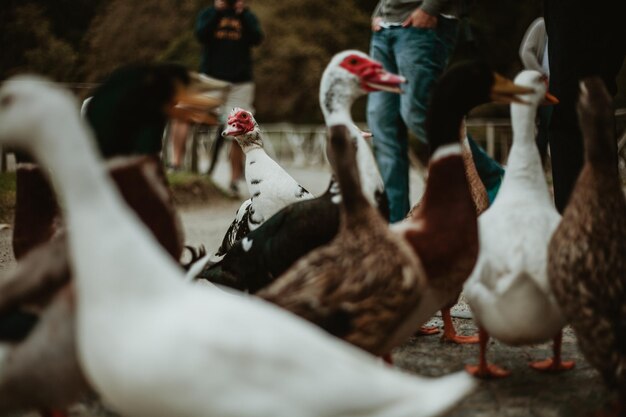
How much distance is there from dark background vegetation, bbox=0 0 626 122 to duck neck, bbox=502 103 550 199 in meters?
2.49

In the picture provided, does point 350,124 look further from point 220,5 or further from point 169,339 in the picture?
point 220,5

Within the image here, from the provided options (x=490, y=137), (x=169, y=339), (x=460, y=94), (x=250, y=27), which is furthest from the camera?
Result: (x=490, y=137)

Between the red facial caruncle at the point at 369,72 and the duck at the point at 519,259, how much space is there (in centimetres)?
52

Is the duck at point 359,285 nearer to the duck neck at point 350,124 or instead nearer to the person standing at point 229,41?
the duck neck at point 350,124

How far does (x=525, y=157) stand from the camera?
276cm

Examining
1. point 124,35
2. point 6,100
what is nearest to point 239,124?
point 124,35

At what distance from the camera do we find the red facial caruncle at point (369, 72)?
2.98m

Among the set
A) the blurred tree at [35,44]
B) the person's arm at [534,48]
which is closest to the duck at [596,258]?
the blurred tree at [35,44]

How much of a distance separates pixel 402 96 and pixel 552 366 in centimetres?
227

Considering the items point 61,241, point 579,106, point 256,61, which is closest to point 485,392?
point 579,106

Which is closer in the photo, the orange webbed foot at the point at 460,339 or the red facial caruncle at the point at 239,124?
the orange webbed foot at the point at 460,339

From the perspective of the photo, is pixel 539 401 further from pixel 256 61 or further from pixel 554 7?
pixel 256 61

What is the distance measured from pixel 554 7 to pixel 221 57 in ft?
17.8

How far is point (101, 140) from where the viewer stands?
225 cm
